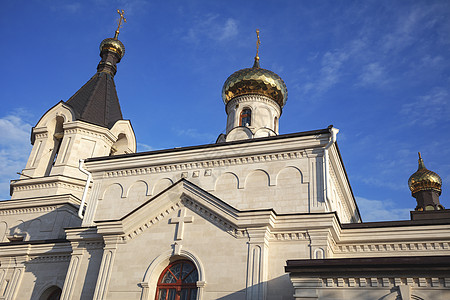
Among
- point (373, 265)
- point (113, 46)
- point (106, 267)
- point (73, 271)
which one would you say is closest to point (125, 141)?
point (113, 46)

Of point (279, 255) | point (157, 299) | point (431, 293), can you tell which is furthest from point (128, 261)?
point (431, 293)

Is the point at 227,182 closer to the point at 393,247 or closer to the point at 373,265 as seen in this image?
the point at 393,247

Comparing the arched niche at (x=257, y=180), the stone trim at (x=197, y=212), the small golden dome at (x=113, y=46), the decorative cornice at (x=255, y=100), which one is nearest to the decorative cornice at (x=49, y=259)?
the stone trim at (x=197, y=212)

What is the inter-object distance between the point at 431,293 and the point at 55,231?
1448cm

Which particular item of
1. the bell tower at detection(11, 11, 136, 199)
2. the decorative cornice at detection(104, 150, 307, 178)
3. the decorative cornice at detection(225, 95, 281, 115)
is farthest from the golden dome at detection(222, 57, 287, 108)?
the decorative cornice at detection(104, 150, 307, 178)

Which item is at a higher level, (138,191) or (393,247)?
(138,191)

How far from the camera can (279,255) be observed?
38.0 feet

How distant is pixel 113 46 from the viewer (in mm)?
26203

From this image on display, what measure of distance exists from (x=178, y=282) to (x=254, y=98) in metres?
10.6

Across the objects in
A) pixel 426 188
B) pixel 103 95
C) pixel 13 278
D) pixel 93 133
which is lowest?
pixel 13 278

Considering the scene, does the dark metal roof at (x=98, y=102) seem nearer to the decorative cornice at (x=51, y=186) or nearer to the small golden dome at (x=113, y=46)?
the small golden dome at (x=113, y=46)

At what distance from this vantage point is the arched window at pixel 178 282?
1183 cm

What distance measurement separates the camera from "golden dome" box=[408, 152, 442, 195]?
25719 millimetres

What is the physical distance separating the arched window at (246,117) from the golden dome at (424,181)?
1266 centimetres
